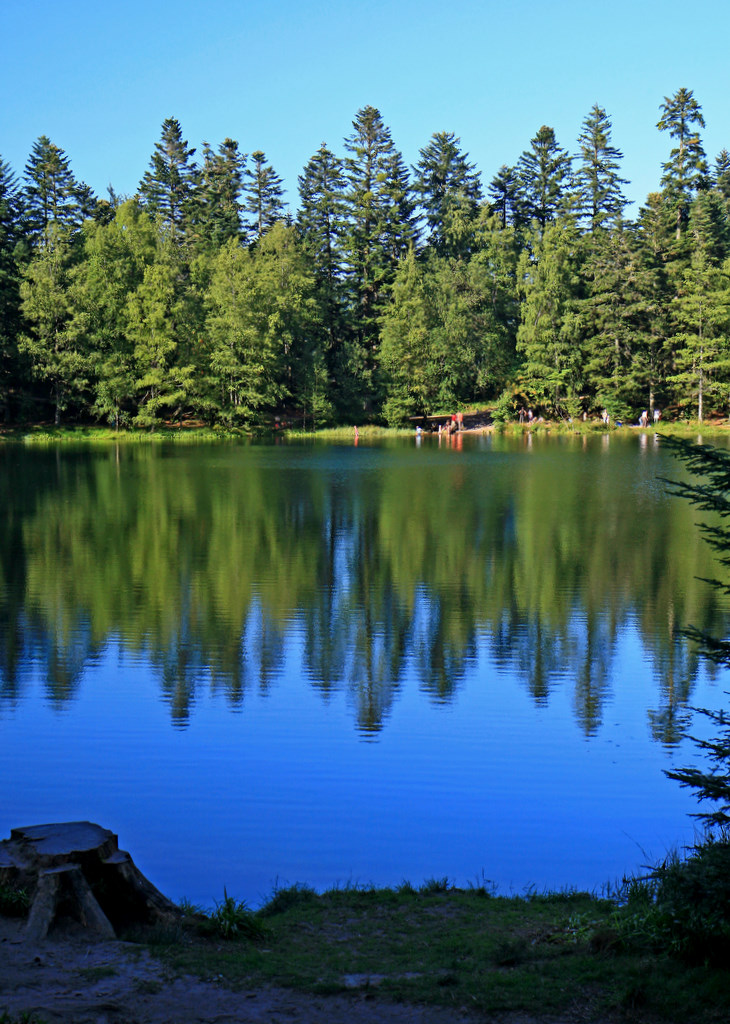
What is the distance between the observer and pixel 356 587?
55.8 feet

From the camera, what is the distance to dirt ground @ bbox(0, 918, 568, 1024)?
412 cm

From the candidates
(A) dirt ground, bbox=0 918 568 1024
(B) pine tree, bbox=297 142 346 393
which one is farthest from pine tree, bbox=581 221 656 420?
(A) dirt ground, bbox=0 918 568 1024

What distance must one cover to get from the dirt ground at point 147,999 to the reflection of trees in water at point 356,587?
5215 mm

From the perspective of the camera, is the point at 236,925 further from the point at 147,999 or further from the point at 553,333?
the point at 553,333

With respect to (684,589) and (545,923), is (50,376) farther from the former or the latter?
(545,923)

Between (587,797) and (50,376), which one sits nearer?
(587,797)

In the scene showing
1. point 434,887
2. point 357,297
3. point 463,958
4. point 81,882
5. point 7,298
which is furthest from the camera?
point 357,297

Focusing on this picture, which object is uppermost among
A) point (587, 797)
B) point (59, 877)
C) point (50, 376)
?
point (50, 376)

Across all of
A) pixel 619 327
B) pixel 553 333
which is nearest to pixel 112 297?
pixel 553 333

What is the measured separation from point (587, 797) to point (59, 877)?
4480mm

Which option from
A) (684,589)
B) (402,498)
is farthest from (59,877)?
(402,498)

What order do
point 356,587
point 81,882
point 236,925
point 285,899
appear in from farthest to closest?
1. point 356,587
2. point 285,899
3. point 236,925
4. point 81,882

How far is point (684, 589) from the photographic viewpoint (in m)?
16.7

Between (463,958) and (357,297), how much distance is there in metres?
73.7
